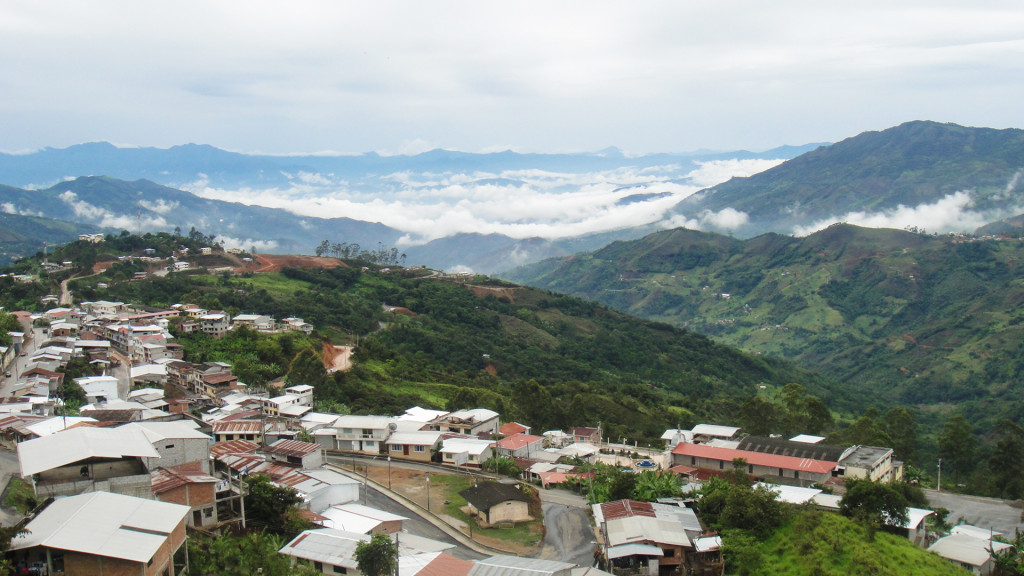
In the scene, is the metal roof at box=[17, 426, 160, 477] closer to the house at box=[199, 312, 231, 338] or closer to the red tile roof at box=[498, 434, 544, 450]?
the red tile roof at box=[498, 434, 544, 450]

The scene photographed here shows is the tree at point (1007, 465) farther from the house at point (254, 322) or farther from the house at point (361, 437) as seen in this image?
the house at point (254, 322)

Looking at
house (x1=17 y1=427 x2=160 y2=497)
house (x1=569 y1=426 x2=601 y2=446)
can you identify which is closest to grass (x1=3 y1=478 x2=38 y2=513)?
house (x1=17 y1=427 x2=160 y2=497)

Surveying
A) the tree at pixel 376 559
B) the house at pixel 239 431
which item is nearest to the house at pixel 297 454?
the house at pixel 239 431

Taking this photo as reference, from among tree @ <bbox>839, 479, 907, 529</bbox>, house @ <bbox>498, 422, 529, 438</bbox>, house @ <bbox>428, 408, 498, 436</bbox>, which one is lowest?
house @ <bbox>498, 422, 529, 438</bbox>

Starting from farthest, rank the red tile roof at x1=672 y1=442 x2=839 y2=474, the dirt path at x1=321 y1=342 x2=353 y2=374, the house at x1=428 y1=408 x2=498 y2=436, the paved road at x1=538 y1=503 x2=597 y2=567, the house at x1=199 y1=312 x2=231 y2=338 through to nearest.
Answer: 1. the house at x1=199 y1=312 x2=231 y2=338
2. the dirt path at x1=321 y1=342 x2=353 y2=374
3. the house at x1=428 y1=408 x2=498 y2=436
4. the red tile roof at x1=672 y1=442 x2=839 y2=474
5. the paved road at x1=538 y1=503 x2=597 y2=567

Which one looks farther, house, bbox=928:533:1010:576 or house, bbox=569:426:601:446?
house, bbox=569:426:601:446

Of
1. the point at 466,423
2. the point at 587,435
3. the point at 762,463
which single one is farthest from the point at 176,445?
the point at 587,435

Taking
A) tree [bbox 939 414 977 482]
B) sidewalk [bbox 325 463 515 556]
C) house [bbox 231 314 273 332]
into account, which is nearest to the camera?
sidewalk [bbox 325 463 515 556]

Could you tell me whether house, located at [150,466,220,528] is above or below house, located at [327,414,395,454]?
above

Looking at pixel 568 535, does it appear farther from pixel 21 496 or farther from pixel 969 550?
pixel 21 496
